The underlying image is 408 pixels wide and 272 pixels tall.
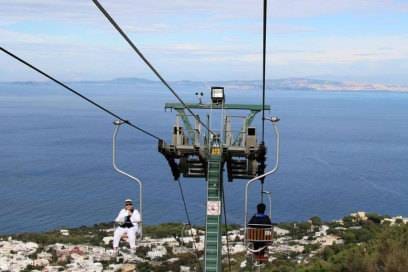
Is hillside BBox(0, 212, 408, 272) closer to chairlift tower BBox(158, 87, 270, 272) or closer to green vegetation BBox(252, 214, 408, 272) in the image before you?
green vegetation BBox(252, 214, 408, 272)

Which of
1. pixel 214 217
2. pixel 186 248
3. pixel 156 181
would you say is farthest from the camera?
pixel 156 181

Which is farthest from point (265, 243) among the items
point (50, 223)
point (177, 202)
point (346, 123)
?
point (346, 123)

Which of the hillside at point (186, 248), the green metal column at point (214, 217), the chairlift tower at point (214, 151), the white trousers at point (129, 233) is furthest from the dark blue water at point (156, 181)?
the white trousers at point (129, 233)

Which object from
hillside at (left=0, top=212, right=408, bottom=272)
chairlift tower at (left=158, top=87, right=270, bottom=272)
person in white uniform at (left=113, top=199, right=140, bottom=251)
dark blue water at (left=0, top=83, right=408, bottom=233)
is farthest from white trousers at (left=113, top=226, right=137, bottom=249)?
dark blue water at (left=0, top=83, right=408, bottom=233)

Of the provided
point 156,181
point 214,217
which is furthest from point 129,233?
point 156,181

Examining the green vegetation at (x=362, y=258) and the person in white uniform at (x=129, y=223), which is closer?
the person in white uniform at (x=129, y=223)

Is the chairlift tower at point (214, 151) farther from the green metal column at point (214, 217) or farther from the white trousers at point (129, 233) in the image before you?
the white trousers at point (129, 233)

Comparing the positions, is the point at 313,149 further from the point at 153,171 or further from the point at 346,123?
the point at 346,123

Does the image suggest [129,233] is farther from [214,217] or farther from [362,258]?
[362,258]

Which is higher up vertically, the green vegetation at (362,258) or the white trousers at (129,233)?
the white trousers at (129,233)
